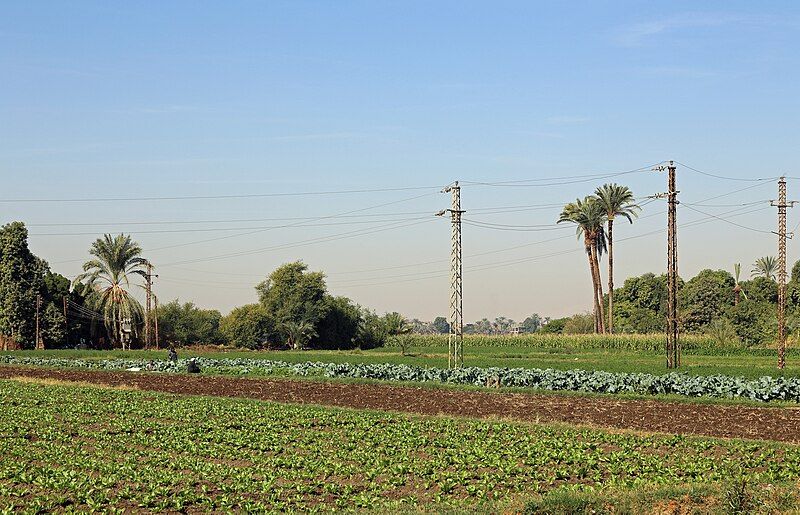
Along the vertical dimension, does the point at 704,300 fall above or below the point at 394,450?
above

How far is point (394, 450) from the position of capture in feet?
74.0

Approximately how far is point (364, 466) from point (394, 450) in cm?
240

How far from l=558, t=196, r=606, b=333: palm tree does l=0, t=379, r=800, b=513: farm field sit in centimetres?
6712

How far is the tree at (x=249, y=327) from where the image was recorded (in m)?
103

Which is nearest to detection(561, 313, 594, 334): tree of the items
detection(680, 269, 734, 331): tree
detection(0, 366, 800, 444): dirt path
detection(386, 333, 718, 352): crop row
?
detection(680, 269, 734, 331): tree

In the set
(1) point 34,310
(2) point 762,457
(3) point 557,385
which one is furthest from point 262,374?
(1) point 34,310

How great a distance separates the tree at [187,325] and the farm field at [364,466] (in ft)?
265

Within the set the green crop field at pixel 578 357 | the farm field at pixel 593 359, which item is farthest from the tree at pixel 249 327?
the farm field at pixel 593 359

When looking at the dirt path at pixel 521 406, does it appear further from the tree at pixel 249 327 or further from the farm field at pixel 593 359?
the tree at pixel 249 327

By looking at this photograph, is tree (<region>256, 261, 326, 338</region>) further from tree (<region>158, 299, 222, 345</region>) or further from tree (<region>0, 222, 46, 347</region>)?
tree (<region>0, 222, 46, 347</region>)

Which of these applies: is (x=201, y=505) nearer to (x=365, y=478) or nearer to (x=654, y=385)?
(x=365, y=478)

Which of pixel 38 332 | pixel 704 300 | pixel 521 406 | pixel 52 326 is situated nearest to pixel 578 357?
pixel 521 406

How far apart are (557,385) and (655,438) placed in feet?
53.5

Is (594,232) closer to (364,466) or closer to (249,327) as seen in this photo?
(249,327)
